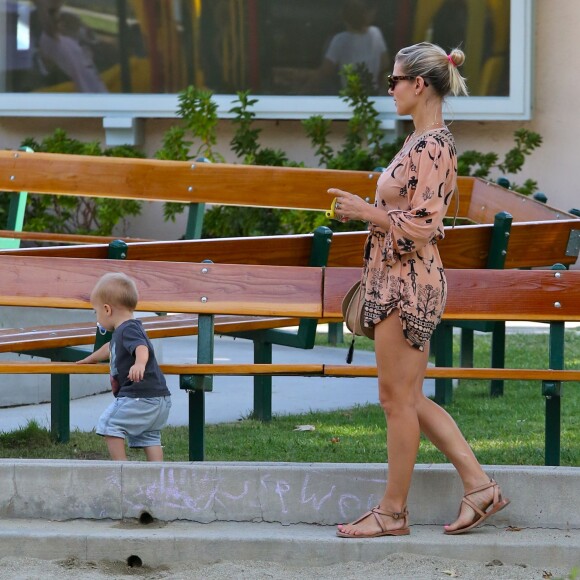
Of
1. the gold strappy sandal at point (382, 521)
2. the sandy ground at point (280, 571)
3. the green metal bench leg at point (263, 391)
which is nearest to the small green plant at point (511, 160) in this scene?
the green metal bench leg at point (263, 391)

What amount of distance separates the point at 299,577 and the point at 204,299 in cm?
139

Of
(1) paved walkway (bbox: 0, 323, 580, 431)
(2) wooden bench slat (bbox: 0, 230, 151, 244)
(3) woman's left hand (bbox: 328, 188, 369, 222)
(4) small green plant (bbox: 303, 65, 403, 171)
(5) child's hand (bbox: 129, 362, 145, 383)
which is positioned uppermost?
(4) small green plant (bbox: 303, 65, 403, 171)

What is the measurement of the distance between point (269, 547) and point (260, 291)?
122 centimetres

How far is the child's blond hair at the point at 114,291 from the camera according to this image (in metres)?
→ 4.99

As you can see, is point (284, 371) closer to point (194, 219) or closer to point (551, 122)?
point (194, 219)

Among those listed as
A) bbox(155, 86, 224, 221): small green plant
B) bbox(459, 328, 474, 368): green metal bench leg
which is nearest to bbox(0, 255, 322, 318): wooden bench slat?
bbox(459, 328, 474, 368): green metal bench leg

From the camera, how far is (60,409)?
612cm

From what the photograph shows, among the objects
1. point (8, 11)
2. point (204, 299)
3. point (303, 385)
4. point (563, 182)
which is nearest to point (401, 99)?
point (204, 299)

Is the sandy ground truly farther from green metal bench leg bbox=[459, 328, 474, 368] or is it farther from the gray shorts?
green metal bench leg bbox=[459, 328, 474, 368]

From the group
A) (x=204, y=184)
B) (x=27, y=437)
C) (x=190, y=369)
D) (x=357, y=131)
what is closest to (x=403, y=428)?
(x=190, y=369)

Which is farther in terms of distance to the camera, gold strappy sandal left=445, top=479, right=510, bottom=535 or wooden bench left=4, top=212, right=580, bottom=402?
wooden bench left=4, top=212, right=580, bottom=402

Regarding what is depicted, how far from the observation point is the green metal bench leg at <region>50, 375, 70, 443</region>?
6098 mm

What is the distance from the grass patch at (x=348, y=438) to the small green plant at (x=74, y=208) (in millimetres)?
6284

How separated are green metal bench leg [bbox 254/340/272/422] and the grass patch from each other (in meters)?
0.07
